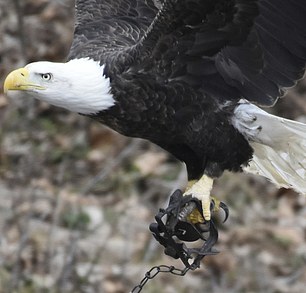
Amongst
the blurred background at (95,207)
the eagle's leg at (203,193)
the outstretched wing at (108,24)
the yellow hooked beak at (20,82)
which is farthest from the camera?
the blurred background at (95,207)

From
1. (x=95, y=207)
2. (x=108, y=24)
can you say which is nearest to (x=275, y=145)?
(x=108, y=24)

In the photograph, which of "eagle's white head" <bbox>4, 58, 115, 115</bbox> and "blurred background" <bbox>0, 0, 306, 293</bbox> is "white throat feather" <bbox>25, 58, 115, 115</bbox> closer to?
"eagle's white head" <bbox>4, 58, 115, 115</bbox>

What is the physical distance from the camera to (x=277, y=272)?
26.7 ft

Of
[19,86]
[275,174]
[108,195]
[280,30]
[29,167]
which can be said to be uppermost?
[280,30]

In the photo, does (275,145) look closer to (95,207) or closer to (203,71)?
(203,71)

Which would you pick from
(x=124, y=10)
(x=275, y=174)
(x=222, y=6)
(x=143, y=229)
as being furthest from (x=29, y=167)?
(x=222, y=6)

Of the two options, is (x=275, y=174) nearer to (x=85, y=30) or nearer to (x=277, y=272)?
(x=85, y=30)

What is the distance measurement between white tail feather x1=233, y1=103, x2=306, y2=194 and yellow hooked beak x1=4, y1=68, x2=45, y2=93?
3.25ft

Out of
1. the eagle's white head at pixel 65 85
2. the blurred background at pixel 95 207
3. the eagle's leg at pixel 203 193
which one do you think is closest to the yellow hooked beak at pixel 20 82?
the eagle's white head at pixel 65 85

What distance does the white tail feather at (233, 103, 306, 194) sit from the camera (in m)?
5.64

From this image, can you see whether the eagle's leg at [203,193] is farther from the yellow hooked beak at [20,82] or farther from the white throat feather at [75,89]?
the yellow hooked beak at [20,82]

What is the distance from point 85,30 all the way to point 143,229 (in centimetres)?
235

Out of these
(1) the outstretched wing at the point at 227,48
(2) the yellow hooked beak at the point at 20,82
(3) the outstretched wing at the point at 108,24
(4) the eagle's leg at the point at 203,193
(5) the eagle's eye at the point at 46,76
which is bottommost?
(4) the eagle's leg at the point at 203,193

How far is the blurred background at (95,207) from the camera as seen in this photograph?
7359 mm
